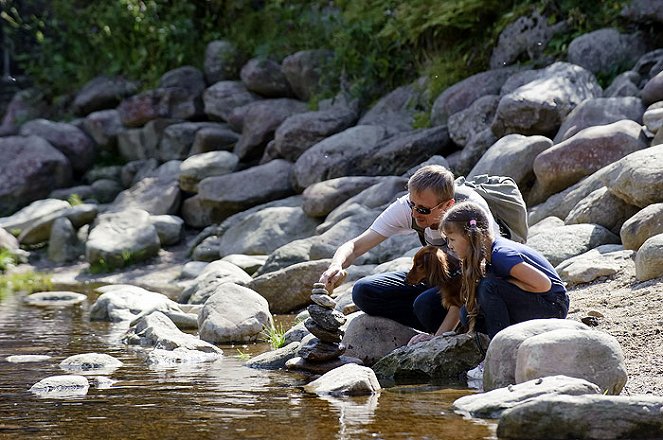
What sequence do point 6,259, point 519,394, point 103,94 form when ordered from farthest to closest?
point 103,94 < point 6,259 < point 519,394

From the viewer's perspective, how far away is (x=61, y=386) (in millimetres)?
6258

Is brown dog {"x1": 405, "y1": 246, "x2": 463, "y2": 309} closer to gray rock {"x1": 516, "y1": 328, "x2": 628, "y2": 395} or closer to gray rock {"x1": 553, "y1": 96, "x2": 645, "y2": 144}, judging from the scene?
gray rock {"x1": 516, "y1": 328, "x2": 628, "y2": 395}

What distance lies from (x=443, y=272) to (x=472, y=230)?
2.33 feet

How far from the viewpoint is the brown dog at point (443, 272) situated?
21.3 ft

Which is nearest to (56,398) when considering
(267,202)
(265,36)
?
(267,202)

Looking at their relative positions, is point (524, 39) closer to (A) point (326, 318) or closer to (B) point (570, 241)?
(B) point (570, 241)

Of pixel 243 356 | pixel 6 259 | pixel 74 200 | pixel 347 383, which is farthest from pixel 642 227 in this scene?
pixel 74 200

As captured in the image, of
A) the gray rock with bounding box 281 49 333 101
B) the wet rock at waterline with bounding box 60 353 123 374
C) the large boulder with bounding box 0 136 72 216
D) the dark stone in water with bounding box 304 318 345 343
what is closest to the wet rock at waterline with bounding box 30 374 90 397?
the wet rock at waterline with bounding box 60 353 123 374

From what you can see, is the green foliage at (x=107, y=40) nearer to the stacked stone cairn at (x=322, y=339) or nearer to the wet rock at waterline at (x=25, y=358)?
the wet rock at waterline at (x=25, y=358)

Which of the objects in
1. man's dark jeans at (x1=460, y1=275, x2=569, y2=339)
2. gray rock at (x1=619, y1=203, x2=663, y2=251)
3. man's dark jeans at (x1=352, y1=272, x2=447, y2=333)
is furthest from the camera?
gray rock at (x1=619, y1=203, x2=663, y2=251)

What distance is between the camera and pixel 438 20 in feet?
47.8

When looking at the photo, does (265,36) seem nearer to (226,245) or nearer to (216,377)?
(226,245)

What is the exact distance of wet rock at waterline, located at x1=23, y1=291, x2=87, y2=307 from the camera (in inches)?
463

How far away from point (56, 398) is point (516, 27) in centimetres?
974
